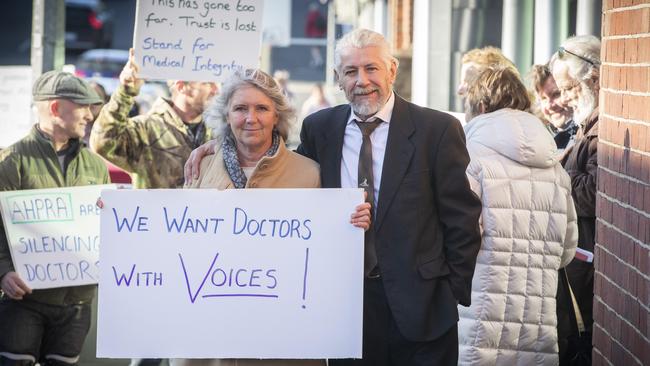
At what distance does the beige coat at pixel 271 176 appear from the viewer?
15.3 feet

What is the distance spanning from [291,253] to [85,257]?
2.26 m

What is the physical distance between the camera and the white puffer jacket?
18.2 ft

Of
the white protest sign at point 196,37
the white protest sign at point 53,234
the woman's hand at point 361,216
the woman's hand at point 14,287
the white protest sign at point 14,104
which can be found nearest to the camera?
the woman's hand at point 361,216

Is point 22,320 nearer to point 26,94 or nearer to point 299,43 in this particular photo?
point 26,94

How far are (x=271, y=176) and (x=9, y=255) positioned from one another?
226cm

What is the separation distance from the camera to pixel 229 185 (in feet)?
15.3

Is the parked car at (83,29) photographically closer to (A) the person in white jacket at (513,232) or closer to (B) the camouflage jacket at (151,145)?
(B) the camouflage jacket at (151,145)

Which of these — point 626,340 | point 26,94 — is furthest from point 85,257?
point 26,94

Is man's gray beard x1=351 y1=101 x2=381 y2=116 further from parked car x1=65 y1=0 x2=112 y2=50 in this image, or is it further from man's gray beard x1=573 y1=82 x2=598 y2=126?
parked car x1=65 y1=0 x2=112 y2=50

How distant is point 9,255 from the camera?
21.0 feet

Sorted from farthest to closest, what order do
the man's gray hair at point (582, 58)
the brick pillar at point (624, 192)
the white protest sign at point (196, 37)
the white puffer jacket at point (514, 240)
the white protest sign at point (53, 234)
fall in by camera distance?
the white protest sign at point (196, 37)
the man's gray hair at point (582, 58)
the white protest sign at point (53, 234)
the white puffer jacket at point (514, 240)
the brick pillar at point (624, 192)

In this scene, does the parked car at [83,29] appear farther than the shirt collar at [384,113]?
Yes

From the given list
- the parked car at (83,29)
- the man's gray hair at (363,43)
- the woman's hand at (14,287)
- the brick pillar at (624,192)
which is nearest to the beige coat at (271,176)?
the man's gray hair at (363,43)

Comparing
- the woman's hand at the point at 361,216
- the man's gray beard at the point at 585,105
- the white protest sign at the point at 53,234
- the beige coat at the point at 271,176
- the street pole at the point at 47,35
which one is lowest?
the white protest sign at the point at 53,234
